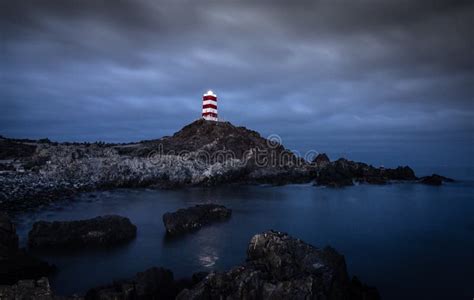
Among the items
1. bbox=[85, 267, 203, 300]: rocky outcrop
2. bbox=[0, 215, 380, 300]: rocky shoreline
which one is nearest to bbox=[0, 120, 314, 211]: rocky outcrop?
bbox=[85, 267, 203, 300]: rocky outcrop

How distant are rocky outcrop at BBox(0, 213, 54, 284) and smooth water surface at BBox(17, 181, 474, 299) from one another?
0.68m

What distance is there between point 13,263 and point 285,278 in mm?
8641

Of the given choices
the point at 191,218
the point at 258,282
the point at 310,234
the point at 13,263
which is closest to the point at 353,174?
the point at 310,234

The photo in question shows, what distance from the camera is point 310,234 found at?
68.6ft

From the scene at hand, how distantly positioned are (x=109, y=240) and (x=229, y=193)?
19926mm

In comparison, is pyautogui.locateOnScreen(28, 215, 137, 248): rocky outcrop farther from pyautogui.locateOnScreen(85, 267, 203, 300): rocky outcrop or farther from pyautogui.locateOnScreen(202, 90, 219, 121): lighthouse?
pyautogui.locateOnScreen(202, 90, 219, 121): lighthouse

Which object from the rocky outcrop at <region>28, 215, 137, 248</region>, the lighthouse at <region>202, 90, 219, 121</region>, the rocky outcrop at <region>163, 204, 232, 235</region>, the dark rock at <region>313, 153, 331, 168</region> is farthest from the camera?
the lighthouse at <region>202, 90, 219, 121</region>

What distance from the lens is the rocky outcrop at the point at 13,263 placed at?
11.3 meters

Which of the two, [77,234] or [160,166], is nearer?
[77,234]

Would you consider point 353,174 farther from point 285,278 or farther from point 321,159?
point 285,278

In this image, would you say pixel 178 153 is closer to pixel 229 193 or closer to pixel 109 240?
pixel 229 193

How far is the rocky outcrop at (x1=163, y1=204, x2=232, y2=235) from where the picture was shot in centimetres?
1998

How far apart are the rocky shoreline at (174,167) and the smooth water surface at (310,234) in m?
2.75

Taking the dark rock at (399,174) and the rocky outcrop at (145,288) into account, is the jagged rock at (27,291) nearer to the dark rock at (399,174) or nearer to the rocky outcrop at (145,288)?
the rocky outcrop at (145,288)
